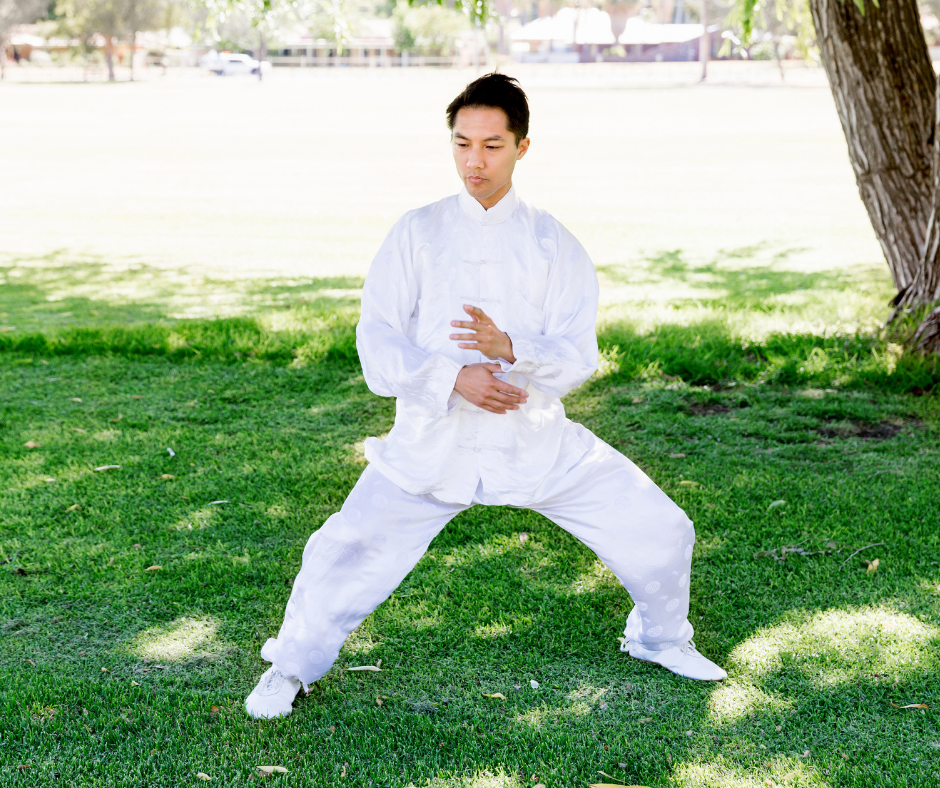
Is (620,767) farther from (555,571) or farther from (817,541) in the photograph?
(817,541)

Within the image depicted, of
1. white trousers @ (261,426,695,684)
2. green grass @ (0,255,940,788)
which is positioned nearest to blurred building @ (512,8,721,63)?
green grass @ (0,255,940,788)

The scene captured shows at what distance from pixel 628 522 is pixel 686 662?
57 cm

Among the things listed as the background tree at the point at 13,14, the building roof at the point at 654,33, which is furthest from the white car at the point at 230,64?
the building roof at the point at 654,33

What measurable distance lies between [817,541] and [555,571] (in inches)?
42.9

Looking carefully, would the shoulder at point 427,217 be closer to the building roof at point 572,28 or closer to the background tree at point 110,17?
the background tree at point 110,17

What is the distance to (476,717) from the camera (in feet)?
9.04

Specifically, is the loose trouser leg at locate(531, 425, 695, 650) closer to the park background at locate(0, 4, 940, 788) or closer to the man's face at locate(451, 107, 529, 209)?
the park background at locate(0, 4, 940, 788)

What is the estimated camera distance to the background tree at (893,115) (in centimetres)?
597

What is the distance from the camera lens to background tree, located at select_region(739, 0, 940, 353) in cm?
597

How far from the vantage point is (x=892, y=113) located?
20.0ft

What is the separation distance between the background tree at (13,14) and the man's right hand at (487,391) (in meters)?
62.0

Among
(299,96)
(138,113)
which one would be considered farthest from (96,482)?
(299,96)

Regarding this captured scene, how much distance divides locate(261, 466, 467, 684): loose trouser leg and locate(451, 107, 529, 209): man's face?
0.90 metres

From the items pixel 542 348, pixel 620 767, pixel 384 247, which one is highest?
pixel 384 247
